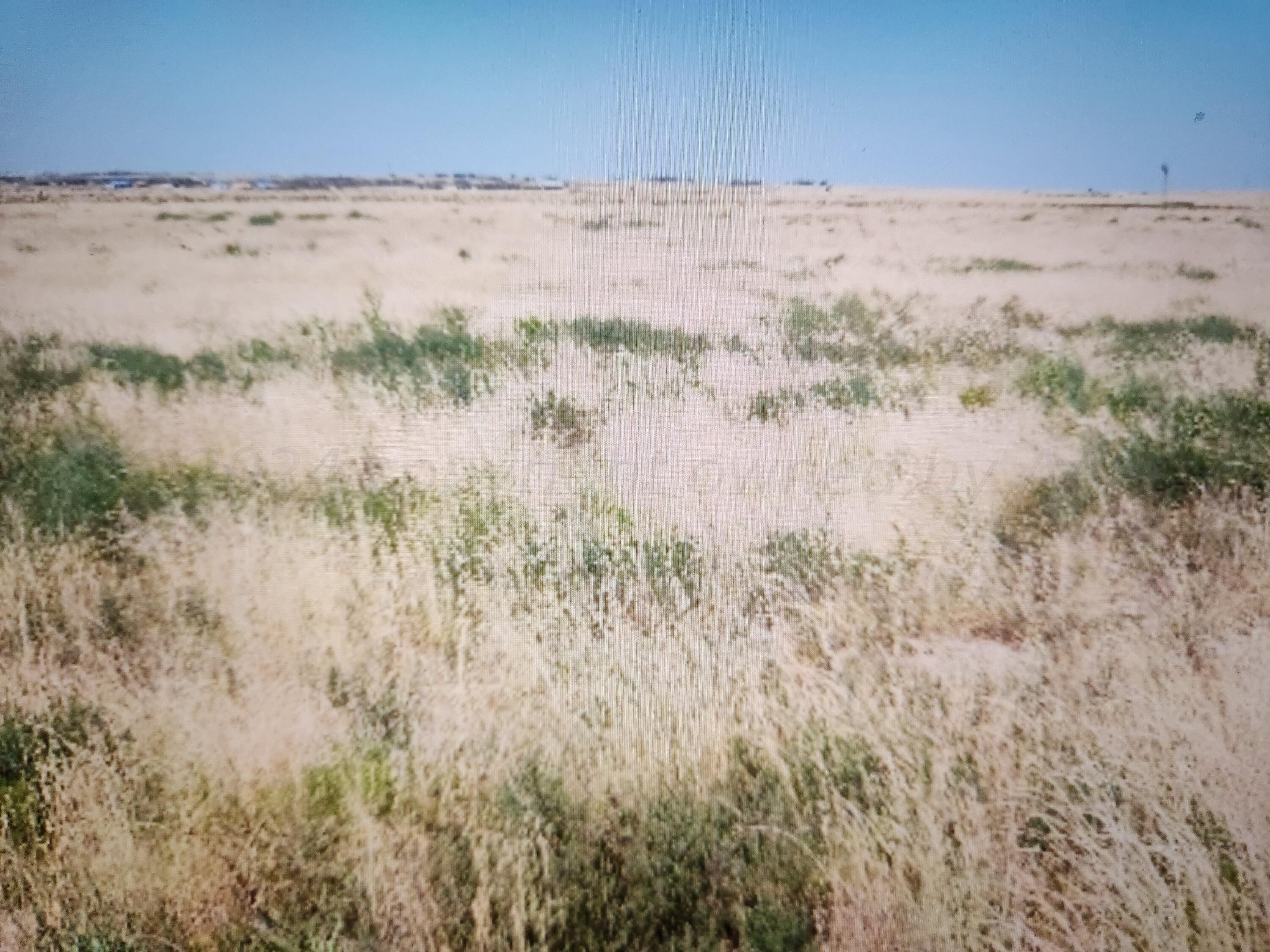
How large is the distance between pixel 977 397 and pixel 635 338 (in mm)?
4668

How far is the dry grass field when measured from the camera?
2424 mm

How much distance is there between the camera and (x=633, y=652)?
342 centimetres

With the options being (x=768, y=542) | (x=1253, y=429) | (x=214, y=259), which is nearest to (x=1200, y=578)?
(x=768, y=542)

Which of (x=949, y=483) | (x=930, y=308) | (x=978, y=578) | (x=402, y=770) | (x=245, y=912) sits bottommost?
(x=245, y=912)

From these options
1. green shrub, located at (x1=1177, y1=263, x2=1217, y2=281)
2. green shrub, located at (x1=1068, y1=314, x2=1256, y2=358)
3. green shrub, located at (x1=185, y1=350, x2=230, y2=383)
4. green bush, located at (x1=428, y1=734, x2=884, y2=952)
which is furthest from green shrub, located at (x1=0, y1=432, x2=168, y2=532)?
green shrub, located at (x1=1177, y1=263, x2=1217, y2=281)

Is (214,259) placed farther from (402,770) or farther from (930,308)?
(402,770)

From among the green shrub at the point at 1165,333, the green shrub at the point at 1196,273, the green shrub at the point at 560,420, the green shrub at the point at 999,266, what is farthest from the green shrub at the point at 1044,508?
the green shrub at the point at 999,266

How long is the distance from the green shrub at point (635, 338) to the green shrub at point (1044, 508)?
188 inches

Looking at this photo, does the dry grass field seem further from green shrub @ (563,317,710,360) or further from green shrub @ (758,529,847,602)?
green shrub @ (563,317,710,360)

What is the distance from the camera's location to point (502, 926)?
2.34 meters

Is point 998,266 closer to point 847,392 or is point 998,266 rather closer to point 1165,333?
point 1165,333

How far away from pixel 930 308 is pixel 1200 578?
32.9 feet

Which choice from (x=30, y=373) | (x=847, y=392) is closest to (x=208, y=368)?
(x=30, y=373)

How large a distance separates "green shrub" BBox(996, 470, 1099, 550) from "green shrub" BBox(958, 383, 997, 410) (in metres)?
1.87
